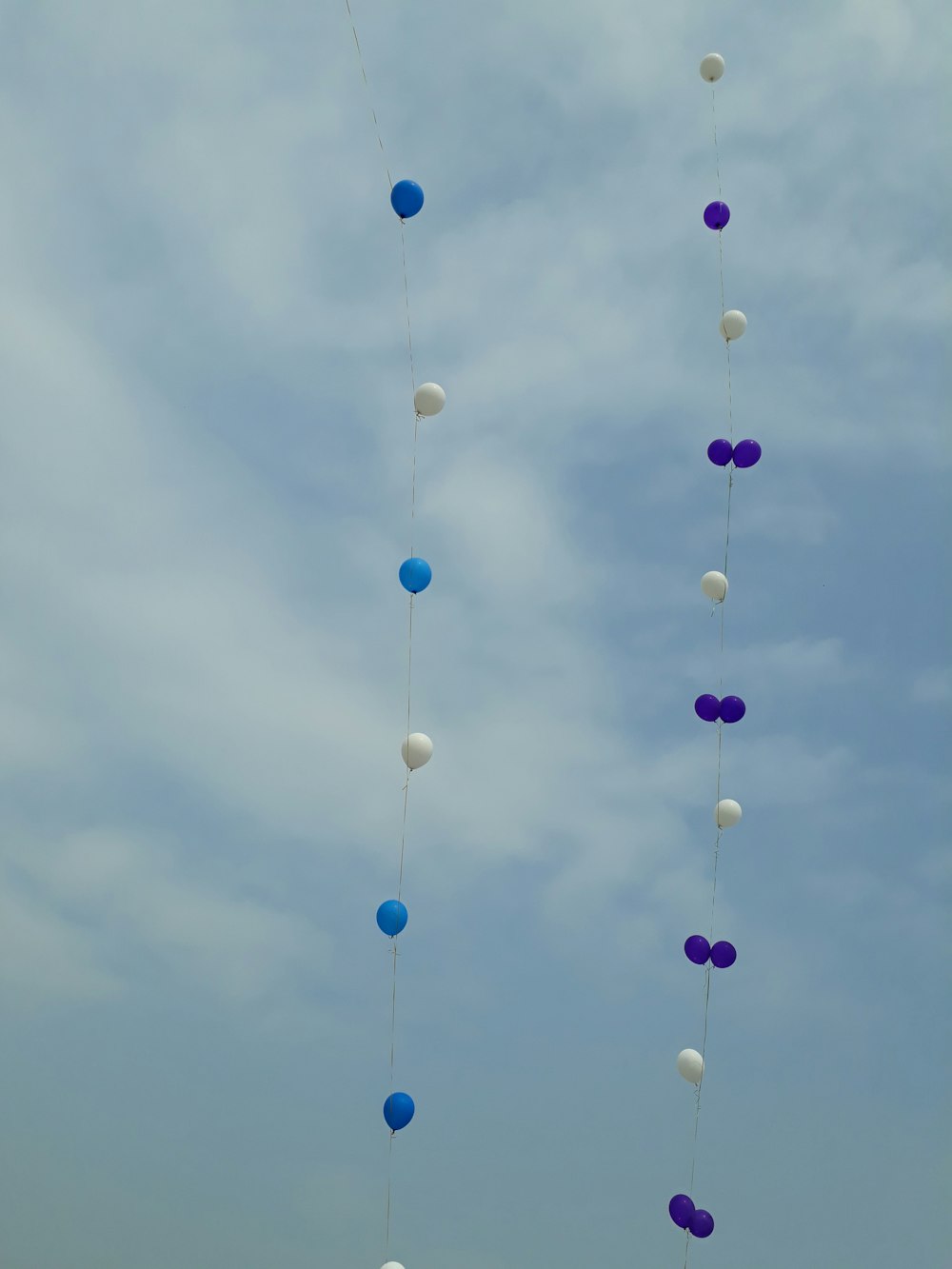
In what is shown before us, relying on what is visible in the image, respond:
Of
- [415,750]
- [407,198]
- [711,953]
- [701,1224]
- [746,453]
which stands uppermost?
[407,198]

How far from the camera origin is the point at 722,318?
8648mm

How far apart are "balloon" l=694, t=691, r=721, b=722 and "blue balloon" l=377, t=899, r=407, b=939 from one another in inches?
95.1

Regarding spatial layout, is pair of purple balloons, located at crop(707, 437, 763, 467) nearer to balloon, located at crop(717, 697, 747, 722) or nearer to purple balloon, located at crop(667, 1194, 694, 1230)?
balloon, located at crop(717, 697, 747, 722)

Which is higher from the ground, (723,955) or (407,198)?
(407,198)

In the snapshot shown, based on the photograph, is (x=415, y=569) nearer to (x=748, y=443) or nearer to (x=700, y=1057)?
(x=748, y=443)

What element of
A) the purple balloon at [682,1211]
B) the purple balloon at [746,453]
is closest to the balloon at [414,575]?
the purple balloon at [746,453]

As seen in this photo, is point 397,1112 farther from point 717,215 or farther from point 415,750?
point 717,215

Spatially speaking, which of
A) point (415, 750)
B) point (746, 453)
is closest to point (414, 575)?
point (415, 750)

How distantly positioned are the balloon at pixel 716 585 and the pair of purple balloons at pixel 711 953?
218 cm

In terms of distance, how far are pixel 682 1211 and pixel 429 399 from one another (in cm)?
502

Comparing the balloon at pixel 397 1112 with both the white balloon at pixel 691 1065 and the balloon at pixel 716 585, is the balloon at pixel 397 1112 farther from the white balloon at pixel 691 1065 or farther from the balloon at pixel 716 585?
the balloon at pixel 716 585

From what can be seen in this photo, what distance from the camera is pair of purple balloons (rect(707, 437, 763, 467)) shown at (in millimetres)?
8495

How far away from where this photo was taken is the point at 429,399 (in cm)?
768

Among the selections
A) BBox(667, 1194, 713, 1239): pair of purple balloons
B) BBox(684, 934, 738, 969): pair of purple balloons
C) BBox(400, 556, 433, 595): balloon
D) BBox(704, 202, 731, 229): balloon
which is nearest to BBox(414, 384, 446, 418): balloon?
BBox(400, 556, 433, 595): balloon
